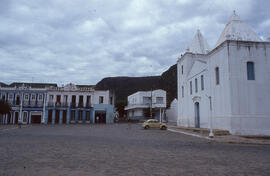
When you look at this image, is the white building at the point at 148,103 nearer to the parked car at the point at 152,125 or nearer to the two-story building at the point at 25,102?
the two-story building at the point at 25,102

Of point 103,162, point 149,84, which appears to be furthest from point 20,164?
point 149,84

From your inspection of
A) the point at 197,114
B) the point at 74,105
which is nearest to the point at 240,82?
the point at 197,114

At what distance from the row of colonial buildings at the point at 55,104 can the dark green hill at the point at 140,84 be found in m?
48.3

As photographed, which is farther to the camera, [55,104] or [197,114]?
[55,104]

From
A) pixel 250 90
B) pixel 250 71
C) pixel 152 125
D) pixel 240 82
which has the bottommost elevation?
pixel 152 125

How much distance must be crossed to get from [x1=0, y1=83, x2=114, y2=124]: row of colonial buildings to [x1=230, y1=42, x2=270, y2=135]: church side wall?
29.3 m

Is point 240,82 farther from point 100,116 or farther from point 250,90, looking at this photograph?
point 100,116

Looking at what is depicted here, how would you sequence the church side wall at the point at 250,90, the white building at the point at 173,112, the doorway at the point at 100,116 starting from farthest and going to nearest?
the white building at the point at 173,112 → the doorway at the point at 100,116 → the church side wall at the point at 250,90

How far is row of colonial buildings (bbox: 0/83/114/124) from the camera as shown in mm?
42000

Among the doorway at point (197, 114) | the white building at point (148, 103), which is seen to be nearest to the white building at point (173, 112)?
the white building at point (148, 103)

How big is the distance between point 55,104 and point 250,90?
115ft

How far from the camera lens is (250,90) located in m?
18.4

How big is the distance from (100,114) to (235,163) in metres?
39.2

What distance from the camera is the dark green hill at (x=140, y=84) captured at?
97.8 meters
